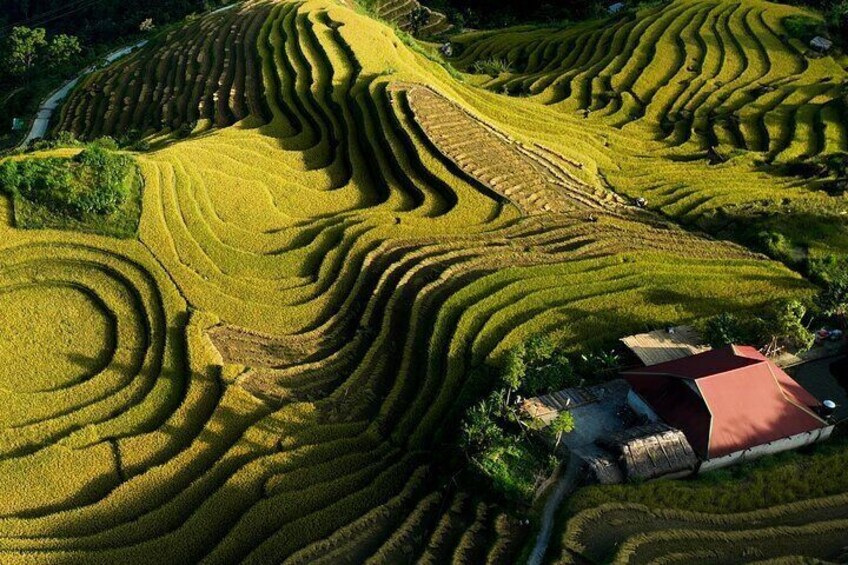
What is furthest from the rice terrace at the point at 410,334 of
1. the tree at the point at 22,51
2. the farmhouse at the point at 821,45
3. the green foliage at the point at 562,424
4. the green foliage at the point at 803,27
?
the tree at the point at 22,51

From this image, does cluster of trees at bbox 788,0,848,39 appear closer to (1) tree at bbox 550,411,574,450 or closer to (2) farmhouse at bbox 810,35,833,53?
(2) farmhouse at bbox 810,35,833,53

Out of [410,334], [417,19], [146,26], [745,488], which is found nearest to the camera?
[745,488]

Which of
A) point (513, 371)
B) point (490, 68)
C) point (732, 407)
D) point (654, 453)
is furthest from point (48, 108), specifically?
point (732, 407)

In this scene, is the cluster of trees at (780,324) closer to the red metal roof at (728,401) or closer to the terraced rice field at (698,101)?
the red metal roof at (728,401)

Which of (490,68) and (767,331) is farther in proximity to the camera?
(490,68)

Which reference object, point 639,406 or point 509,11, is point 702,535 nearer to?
point 639,406

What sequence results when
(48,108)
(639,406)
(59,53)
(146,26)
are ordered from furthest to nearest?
(146,26) < (59,53) < (48,108) < (639,406)

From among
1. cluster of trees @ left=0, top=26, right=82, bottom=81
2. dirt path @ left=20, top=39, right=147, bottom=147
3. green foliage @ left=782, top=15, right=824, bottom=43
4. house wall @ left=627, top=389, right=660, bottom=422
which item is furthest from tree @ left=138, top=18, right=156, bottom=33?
house wall @ left=627, top=389, right=660, bottom=422
